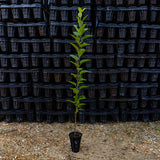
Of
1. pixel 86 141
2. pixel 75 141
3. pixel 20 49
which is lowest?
pixel 86 141

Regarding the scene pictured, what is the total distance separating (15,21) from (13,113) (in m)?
2.15

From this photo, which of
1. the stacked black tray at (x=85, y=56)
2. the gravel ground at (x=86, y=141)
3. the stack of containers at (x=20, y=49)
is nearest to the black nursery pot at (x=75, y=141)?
the gravel ground at (x=86, y=141)

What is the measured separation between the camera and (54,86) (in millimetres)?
3918

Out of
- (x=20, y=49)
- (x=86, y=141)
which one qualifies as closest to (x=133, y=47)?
(x=86, y=141)

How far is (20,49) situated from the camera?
12.7 feet

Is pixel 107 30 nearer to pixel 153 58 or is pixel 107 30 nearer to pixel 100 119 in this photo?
pixel 153 58

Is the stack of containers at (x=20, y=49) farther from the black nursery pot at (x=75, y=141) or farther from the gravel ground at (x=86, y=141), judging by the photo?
the black nursery pot at (x=75, y=141)

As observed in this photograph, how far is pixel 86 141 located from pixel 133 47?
230 centimetres

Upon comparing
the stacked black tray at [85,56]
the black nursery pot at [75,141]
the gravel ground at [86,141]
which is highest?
the stacked black tray at [85,56]

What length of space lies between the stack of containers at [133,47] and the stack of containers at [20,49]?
52.5 inches

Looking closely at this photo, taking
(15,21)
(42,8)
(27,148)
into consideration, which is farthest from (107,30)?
(27,148)

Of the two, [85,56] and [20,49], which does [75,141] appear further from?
[20,49]

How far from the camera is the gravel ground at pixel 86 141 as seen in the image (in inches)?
120

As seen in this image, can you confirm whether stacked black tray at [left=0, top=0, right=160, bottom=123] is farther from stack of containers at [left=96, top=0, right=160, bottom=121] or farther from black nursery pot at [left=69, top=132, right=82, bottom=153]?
black nursery pot at [left=69, top=132, right=82, bottom=153]
